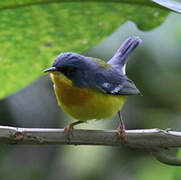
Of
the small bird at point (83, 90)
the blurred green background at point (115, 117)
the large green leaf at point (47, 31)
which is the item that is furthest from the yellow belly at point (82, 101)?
the blurred green background at point (115, 117)

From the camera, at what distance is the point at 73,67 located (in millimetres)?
2736

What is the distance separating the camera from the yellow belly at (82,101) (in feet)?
8.64

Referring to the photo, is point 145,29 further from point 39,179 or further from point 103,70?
point 39,179

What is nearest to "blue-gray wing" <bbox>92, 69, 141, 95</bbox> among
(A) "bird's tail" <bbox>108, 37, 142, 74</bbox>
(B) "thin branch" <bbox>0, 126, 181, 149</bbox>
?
(A) "bird's tail" <bbox>108, 37, 142, 74</bbox>

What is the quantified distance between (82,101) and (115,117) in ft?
5.94

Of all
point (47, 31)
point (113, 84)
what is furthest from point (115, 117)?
point (47, 31)

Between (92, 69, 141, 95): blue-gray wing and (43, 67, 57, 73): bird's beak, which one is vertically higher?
(43, 67, 57, 73): bird's beak

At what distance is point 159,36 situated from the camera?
418 cm

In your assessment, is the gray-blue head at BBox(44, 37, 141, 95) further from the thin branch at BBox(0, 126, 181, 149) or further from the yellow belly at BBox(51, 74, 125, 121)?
the thin branch at BBox(0, 126, 181, 149)

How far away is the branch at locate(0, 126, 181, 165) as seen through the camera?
6.79 ft

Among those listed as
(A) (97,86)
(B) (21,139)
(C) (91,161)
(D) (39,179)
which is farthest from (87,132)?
(D) (39,179)

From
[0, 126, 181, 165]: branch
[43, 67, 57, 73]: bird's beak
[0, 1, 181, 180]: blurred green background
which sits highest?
[43, 67, 57, 73]: bird's beak

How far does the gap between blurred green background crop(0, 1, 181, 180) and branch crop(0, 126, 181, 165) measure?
1.94 m

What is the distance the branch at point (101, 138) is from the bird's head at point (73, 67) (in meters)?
0.50
